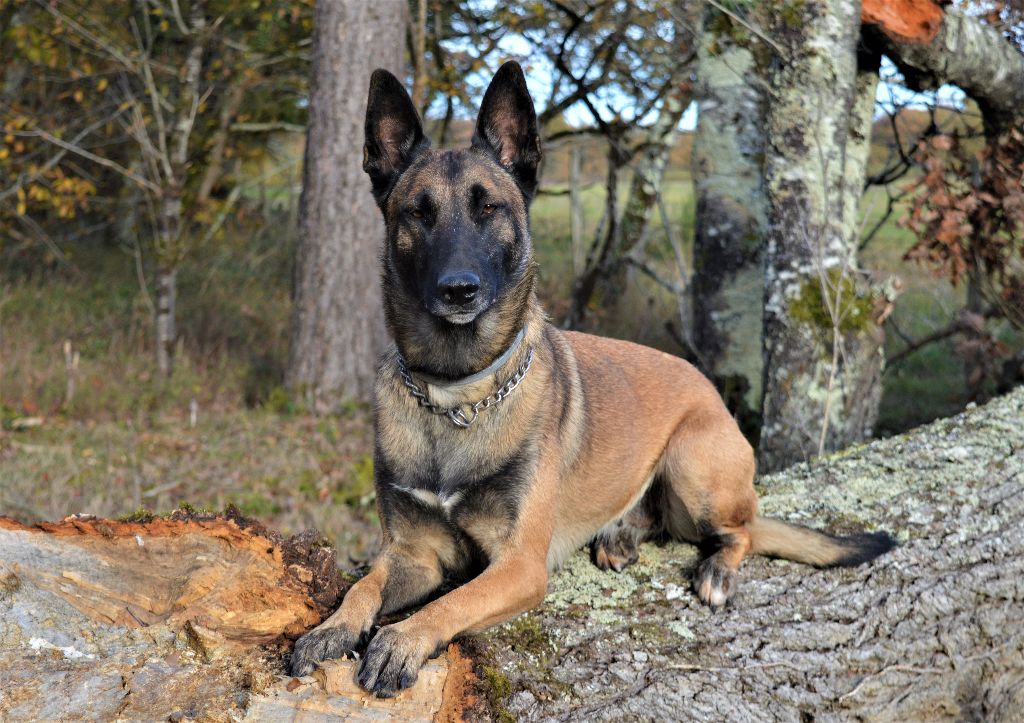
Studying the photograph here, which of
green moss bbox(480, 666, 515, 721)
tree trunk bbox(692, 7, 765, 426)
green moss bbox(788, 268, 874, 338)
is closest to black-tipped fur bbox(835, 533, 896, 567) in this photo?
green moss bbox(480, 666, 515, 721)

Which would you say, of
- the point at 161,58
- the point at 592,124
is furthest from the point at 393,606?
the point at 161,58

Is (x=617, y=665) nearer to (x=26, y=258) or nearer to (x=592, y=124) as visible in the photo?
(x=592, y=124)

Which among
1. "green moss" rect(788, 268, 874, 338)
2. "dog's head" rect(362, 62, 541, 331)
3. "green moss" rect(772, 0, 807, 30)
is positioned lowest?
"green moss" rect(788, 268, 874, 338)

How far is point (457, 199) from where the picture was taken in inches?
134

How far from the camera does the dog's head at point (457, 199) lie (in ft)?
10.6

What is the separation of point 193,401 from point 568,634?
19.4ft

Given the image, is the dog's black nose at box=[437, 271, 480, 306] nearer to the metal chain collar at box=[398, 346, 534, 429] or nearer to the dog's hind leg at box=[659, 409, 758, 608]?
the metal chain collar at box=[398, 346, 534, 429]

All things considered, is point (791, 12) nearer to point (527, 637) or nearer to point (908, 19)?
point (908, 19)

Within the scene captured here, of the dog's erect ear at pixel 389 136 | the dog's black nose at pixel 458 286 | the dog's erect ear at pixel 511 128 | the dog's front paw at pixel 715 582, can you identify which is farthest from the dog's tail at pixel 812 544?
the dog's erect ear at pixel 389 136

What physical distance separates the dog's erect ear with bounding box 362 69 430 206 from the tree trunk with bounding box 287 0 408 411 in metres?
4.65

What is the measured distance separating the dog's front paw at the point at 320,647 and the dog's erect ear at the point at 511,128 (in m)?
1.91

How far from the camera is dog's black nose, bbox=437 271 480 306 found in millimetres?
3127

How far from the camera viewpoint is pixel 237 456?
7316 millimetres

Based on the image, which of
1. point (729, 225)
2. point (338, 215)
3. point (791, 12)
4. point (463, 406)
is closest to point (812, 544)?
point (463, 406)
